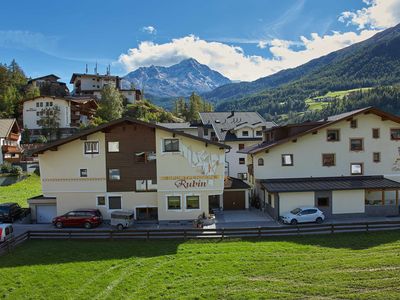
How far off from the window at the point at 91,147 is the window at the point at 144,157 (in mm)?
3870

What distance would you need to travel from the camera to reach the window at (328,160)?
1458 inches

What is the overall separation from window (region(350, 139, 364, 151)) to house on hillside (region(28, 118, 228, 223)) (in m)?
15.3

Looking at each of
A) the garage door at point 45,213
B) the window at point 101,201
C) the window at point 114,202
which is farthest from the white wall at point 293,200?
the garage door at point 45,213

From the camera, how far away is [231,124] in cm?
6122

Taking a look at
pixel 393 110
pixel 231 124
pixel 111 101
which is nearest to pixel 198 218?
pixel 231 124

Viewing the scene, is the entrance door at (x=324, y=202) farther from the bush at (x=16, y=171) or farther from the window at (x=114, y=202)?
the bush at (x=16, y=171)

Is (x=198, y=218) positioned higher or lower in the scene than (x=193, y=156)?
lower

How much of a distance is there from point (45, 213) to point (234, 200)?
20068 millimetres

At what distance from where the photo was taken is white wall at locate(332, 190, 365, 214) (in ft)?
110

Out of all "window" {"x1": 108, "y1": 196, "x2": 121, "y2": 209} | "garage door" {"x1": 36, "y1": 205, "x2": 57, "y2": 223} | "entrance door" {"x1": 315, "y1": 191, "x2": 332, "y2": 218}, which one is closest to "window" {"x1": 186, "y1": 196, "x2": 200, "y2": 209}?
"window" {"x1": 108, "y1": 196, "x2": 121, "y2": 209}

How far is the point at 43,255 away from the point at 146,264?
24.1ft

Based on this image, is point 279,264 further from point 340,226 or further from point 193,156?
Result: point 193,156

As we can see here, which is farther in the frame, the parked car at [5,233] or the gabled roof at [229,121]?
the gabled roof at [229,121]

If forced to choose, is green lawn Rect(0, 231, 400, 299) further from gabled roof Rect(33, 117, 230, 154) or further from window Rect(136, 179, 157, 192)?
gabled roof Rect(33, 117, 230, 154)
